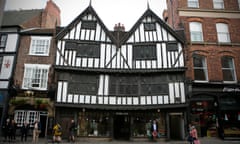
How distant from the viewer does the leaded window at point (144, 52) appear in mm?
14516

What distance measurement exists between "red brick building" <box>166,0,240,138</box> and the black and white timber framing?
1.50m

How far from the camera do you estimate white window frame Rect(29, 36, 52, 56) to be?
49.4ft

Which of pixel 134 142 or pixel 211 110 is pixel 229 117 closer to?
pixel 211 110

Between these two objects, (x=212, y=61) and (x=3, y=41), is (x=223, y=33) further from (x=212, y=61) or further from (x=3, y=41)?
(x=3, y=41)

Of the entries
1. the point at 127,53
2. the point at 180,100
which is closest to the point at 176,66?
the point at 180,100

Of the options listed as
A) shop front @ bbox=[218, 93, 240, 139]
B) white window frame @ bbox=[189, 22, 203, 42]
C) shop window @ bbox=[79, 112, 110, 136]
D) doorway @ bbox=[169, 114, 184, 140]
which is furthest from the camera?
white window frame @ bbox=[189, 22, 203, 42]

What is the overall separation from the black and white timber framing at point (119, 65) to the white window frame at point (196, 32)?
5.74ft

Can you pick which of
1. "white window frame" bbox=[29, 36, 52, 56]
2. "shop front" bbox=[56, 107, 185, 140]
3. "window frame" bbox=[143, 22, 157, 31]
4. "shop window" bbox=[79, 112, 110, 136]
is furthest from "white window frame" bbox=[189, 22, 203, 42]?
"white window frame" bbox=[29, 36, 52, 56]

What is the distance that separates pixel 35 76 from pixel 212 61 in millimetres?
14648

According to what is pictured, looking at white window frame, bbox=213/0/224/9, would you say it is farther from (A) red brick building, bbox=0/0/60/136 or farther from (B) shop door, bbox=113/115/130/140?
(A) red brick building, bbox=0/0/60/136

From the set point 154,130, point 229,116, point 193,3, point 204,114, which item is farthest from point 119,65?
point 229,116

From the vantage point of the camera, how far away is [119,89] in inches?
549

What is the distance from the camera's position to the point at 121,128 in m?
14.5

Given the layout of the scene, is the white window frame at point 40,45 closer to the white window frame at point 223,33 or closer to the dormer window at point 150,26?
the dormer window at point 150,26
